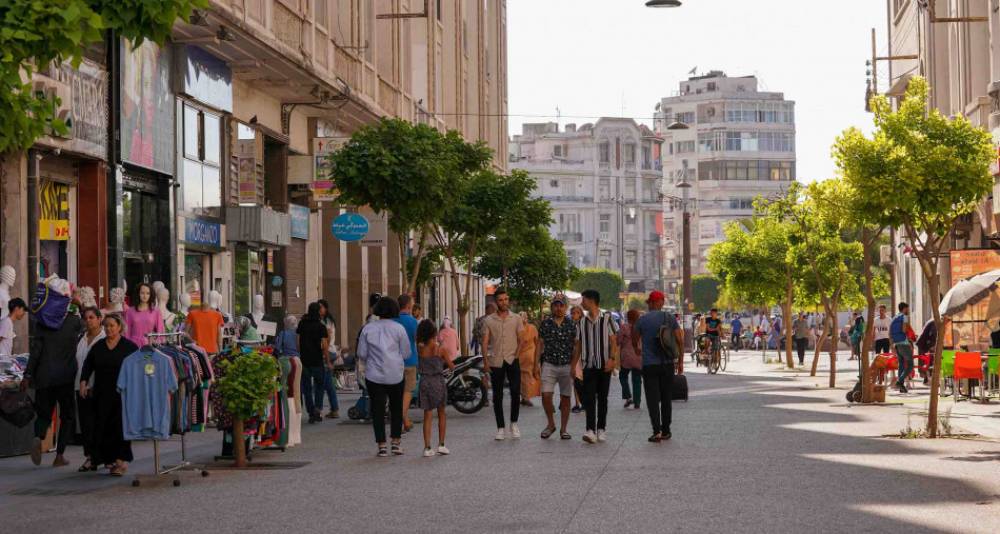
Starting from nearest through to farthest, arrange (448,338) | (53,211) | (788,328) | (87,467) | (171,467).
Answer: (87,467), (171,467), (53,211), (448,338), (788,328)

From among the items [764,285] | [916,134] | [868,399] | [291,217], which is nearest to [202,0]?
[916,134]

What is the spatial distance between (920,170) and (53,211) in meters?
11.1

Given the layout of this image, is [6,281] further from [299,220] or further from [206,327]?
[299,220]

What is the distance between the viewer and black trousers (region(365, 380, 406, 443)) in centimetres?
1756

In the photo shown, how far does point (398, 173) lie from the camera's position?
95.8ft

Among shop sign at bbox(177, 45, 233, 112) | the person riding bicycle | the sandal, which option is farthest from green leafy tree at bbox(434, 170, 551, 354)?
the sandal

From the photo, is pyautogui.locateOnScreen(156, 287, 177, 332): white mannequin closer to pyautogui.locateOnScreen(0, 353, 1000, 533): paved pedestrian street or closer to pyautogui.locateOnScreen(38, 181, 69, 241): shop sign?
pyautogui.locateOnScreen(0, 353, 1000, 533): paved pedestrian street

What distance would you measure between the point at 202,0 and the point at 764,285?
45.6m

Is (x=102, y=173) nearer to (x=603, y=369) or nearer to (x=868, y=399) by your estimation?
(x=603, y=369)

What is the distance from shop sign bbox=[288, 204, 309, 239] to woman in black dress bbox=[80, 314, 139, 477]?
17.9 meters

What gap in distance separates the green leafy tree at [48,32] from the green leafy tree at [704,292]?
131 m

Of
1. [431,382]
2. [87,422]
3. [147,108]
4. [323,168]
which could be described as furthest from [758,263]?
[87,422]

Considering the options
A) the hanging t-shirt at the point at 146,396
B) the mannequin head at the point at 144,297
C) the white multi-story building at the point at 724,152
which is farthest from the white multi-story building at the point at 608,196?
the hanging t-shirt at the point at 146,396

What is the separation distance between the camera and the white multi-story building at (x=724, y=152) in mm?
170125
